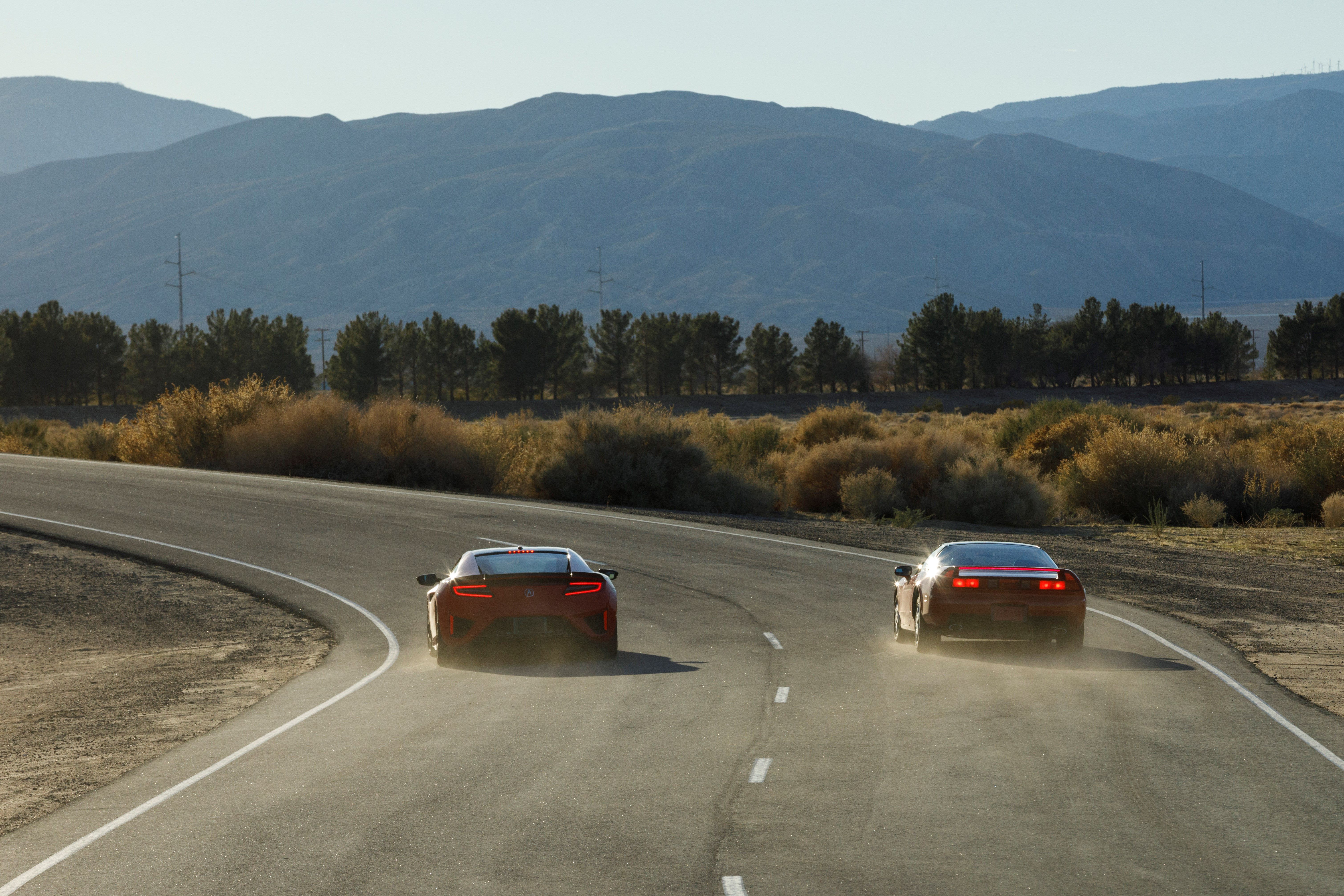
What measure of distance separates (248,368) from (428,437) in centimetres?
5841

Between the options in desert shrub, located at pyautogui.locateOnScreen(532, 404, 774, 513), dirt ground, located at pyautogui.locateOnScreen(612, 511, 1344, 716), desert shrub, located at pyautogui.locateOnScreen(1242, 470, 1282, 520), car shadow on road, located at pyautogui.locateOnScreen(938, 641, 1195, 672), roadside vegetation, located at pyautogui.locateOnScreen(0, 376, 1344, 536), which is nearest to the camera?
car shadow on road, located at pyautogui.locateOnScreen(938, 641, 1195, 672)

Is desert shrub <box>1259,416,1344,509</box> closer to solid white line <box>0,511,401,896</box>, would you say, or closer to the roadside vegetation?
the roadside vegetation

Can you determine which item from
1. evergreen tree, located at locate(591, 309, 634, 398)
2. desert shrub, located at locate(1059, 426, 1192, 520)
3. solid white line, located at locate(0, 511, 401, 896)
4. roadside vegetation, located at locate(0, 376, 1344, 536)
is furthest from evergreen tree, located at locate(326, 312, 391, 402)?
solid white line, located at locate(0, 511, 401, 896)

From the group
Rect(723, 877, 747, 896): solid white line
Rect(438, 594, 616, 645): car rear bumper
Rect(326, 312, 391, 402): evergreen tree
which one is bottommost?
Rect(723, 877, 747, 896): solid white line

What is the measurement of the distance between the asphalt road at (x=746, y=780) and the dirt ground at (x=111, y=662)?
53cm

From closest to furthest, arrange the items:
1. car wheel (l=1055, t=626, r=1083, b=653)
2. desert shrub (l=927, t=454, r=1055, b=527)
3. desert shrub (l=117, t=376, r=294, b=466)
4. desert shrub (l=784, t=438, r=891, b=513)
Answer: car wheel (l=1055, t=626, r=1083, b=653)
desert shrub (l=927, t=454, r=1055, b=527)
desert shrub (l=784, t=438, r=891, b=513)
desert shrub (l=117, t=376, r=294, b=466)

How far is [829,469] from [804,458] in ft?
6.57

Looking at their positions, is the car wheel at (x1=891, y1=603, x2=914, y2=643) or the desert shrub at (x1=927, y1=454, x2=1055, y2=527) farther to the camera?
the desert shrub at (x1=927, y1=454, x2=1055, y2=527)

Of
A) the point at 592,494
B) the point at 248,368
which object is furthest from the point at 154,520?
the point at 248,368

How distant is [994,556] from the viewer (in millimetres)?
16797

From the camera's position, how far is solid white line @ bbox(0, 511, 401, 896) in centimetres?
822

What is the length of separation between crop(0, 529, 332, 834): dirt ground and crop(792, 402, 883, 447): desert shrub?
27.6 m

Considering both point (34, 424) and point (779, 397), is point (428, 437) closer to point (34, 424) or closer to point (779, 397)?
point (34, 424)

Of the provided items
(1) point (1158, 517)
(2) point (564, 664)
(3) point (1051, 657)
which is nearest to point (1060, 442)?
(1) point (1158, 517)
